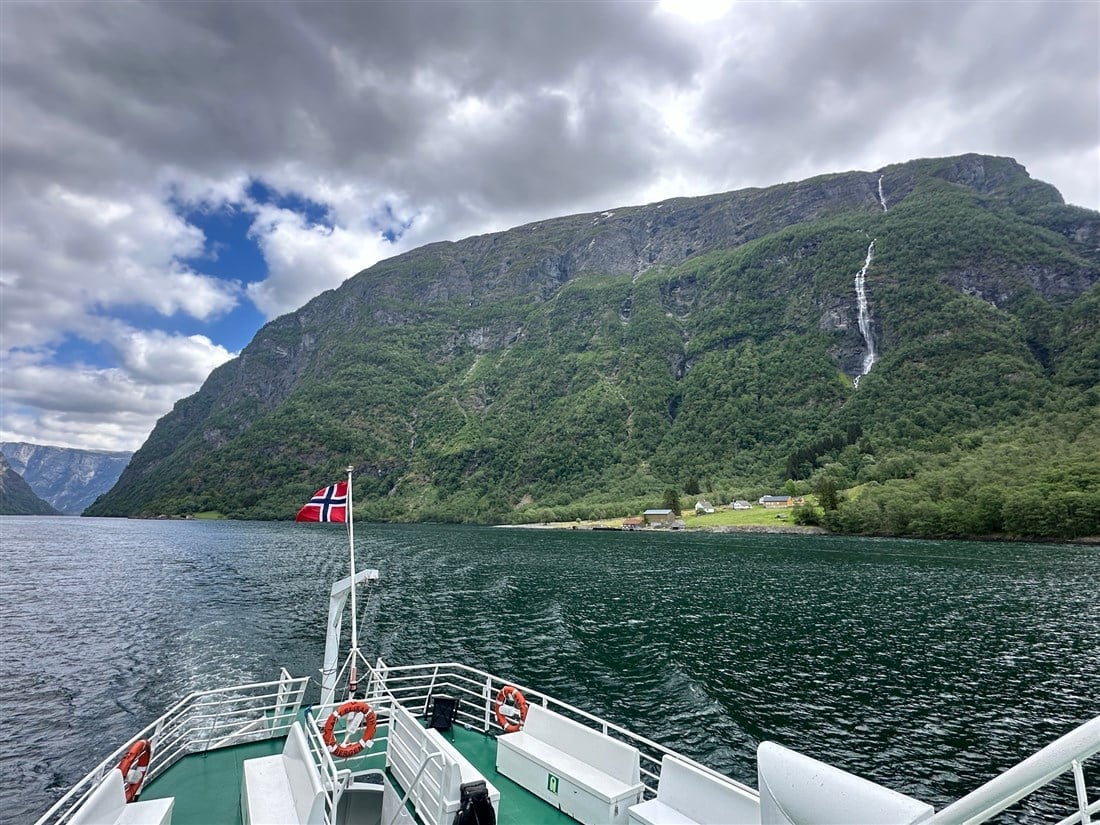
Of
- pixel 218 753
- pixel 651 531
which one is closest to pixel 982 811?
pixel 218 753

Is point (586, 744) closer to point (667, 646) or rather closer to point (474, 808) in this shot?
point (474, 808)

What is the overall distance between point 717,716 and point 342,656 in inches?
872

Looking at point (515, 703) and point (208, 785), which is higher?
point (515, 703)

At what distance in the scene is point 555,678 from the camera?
28469 millimetres

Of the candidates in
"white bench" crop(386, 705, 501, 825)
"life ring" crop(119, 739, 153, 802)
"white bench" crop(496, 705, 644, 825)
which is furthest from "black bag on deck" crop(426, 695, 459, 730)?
"life ring" crop(119, 739, 153, 802)

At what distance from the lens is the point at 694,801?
29.7 ft

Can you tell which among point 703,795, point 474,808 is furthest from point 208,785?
point 703,795

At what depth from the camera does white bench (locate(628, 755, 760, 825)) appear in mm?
8398

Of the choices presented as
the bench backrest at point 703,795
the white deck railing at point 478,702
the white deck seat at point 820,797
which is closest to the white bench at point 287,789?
the white deck railing at point 478,702

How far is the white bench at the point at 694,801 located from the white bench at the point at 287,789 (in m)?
5.08

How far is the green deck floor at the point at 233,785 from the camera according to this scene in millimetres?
10258

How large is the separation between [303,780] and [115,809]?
2.64 meters

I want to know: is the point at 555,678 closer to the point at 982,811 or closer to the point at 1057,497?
the point at 982,811

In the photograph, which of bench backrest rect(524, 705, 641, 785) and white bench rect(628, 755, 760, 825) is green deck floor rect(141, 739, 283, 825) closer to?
bench backrest rect(524, 705, 641, 785)
